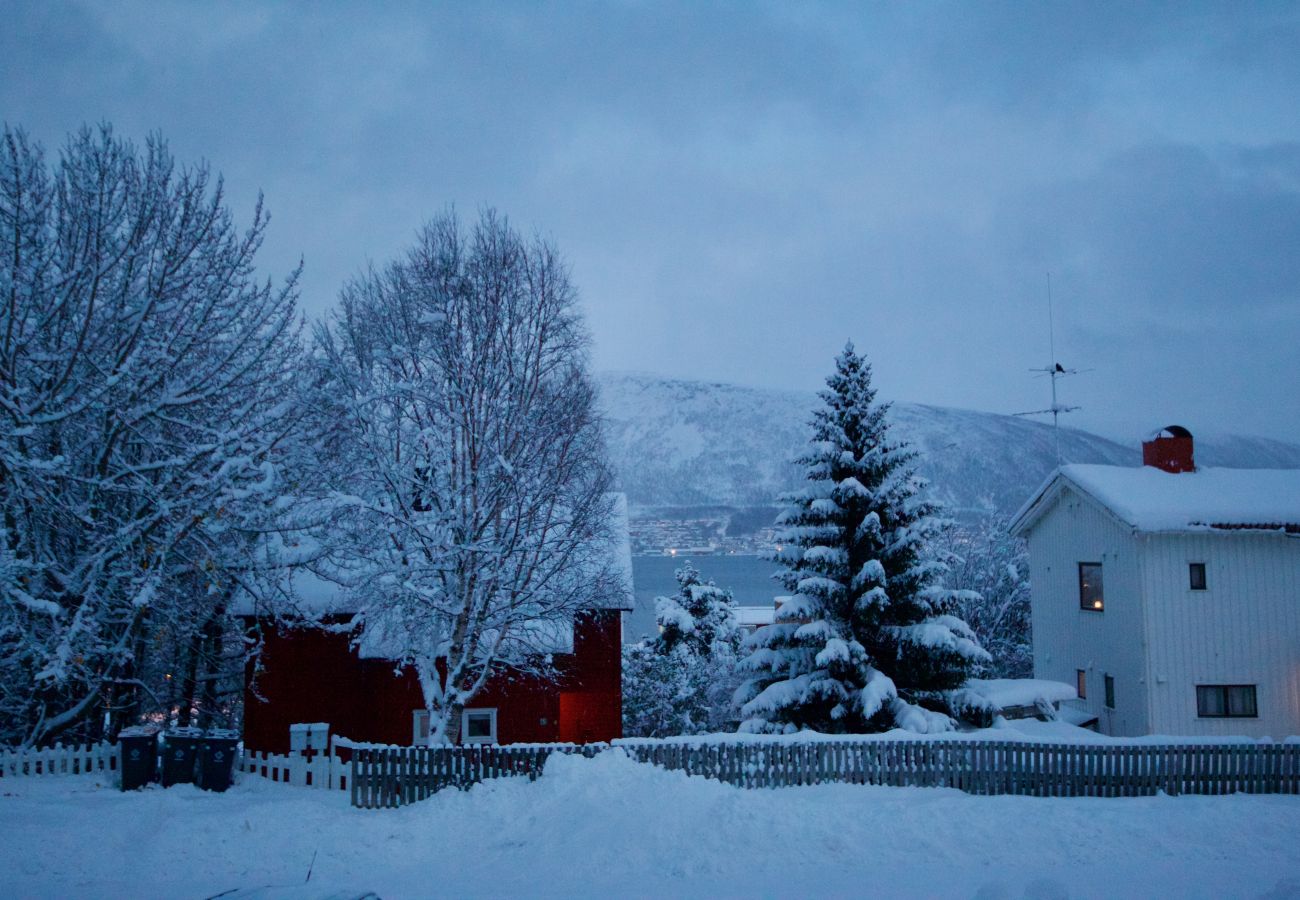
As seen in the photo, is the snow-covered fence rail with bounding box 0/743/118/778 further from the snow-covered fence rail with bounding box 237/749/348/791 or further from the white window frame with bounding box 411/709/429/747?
the white window frame with bounding box 411/709/429/747

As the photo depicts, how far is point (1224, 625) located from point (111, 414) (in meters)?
23.5

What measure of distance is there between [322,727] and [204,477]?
448cm

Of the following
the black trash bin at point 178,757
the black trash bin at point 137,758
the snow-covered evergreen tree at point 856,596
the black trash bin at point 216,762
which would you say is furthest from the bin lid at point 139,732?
the snow-covered evergreen tree at point 856,596

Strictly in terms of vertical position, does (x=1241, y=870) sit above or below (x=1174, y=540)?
below

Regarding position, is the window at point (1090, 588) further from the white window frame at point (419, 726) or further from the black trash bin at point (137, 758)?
the black trash bin at point (137, 758)

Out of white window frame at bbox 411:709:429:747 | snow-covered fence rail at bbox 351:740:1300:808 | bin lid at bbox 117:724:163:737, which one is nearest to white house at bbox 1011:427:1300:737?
snow-covered fence rail at bbox 351:740:1300:808

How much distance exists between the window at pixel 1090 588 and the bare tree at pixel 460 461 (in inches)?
562

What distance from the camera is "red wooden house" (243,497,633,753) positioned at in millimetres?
19219

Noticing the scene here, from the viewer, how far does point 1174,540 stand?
66.5ft

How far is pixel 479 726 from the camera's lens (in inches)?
782

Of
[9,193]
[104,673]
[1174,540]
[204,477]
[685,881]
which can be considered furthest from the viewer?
[1174,540]

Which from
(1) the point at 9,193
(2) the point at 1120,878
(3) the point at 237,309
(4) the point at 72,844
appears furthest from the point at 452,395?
(2) the point at 1120,878

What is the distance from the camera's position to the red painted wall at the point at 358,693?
19.2 m

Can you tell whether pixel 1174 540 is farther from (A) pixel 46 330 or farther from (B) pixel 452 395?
(A) pixel 46 330
